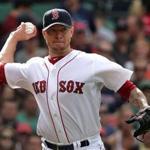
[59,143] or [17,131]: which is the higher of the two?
[59,143]

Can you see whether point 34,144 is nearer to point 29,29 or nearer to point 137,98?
point 29,29

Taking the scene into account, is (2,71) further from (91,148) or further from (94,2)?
(94,2)

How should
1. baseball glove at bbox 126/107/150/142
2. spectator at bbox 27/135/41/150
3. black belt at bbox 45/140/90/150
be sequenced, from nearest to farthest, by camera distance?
baseball glove at bbox 126/107/150/142
black belt at bbox 45/140/90/150
spectator at bbox 27/135/41/150

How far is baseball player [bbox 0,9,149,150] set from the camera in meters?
7.25

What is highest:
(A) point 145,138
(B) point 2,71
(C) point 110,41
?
(B) point 2,71

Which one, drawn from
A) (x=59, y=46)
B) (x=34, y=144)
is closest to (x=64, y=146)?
(x=59, y=46)

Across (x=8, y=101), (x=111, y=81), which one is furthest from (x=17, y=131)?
(x=111, y=81)

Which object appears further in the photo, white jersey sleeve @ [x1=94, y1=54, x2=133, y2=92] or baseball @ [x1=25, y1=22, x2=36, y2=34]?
baseball @ [x1=25, y1=22, x2=36, y2=34]

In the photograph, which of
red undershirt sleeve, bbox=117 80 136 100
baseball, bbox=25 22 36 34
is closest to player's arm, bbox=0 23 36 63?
baseball, bbox=25 22 36 34

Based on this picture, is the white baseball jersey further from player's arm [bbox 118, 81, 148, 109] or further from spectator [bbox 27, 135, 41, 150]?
spectator [bbox 27, 135, 41, 150]

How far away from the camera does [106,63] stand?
721cm

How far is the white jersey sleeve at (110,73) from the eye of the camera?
7.20 m

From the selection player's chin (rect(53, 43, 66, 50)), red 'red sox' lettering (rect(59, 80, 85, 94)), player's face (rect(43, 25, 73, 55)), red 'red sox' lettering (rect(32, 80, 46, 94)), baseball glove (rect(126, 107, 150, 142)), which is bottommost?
baseball glove (rect(126, 107, 150, 142))

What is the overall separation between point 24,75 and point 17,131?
131 inches
